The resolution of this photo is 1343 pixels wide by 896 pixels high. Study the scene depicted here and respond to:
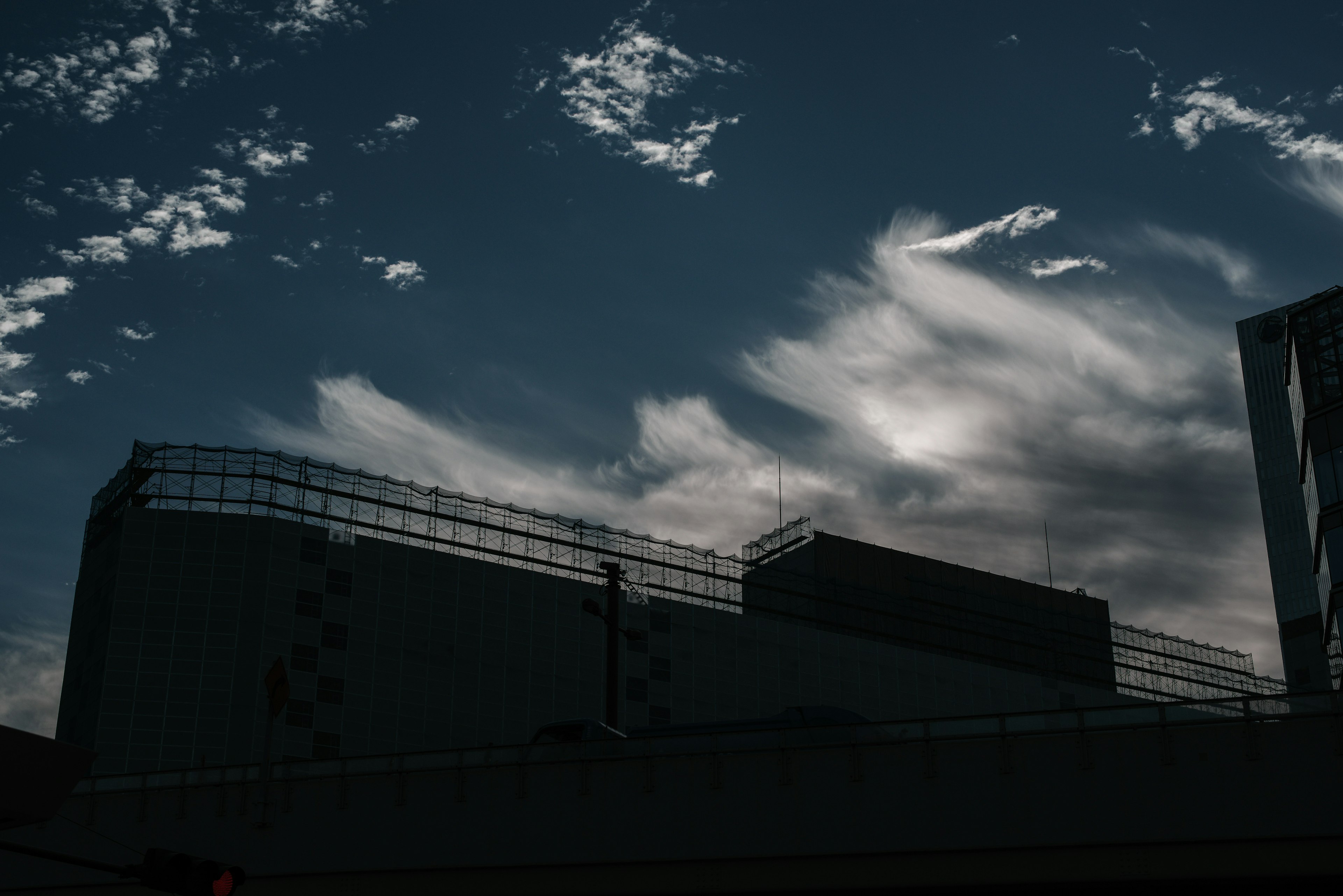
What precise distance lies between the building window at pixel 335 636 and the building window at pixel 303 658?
84 cm

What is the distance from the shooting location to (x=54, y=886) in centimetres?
3059

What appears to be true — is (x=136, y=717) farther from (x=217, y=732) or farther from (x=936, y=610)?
(x=936, y=610)

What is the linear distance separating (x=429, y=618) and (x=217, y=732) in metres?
14.2

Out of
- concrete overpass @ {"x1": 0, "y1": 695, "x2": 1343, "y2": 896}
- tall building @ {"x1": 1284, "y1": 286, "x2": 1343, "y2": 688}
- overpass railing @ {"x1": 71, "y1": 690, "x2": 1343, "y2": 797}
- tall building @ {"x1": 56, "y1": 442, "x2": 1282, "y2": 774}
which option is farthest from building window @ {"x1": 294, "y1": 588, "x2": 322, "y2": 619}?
tall building @ {"x1": 1284, "y1": 286, "x2": 1343, "y2": 688}

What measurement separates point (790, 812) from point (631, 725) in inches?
2160

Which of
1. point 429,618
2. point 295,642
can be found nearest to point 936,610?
point 429,618

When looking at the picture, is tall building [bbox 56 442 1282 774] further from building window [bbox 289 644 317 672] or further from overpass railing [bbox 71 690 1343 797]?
overpass railing [bbox 71 690 1343 797]

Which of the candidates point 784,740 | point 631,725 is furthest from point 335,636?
point 784,740

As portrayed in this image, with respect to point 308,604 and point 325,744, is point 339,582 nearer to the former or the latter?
point 308,604

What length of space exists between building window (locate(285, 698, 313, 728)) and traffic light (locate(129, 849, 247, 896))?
55.2m

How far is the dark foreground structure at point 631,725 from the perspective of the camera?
25375mm

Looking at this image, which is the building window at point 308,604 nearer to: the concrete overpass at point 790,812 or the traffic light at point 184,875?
the concrete overpass at point 790,812

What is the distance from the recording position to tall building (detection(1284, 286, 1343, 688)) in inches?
1877

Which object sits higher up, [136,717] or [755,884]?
[136,717]
